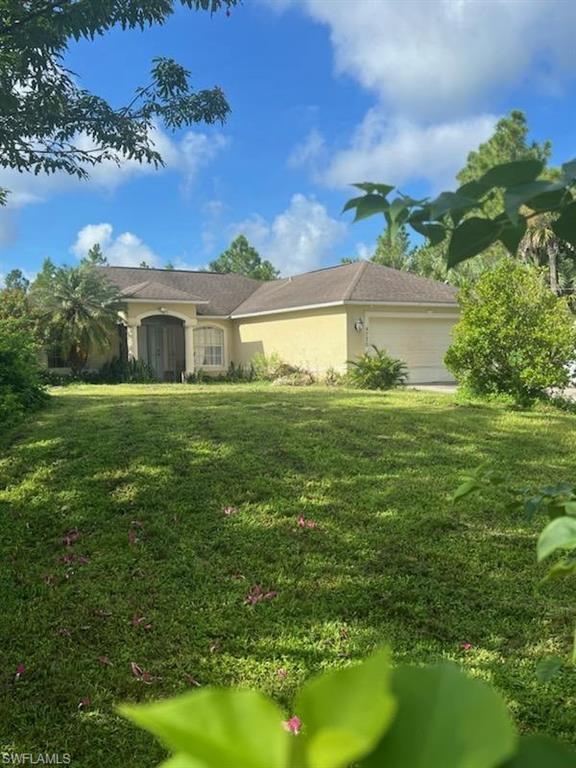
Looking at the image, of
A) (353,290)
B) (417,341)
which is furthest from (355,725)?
(417,341)

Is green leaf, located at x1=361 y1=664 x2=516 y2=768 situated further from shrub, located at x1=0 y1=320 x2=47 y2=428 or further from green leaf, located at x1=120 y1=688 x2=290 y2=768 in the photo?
shrub, located at x1=0 y1=320 x2=47 y2=428

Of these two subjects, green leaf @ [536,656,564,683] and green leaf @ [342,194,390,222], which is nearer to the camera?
green leaf @ [342,194,390,222]

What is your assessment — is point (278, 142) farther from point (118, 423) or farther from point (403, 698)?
point (403, 698)

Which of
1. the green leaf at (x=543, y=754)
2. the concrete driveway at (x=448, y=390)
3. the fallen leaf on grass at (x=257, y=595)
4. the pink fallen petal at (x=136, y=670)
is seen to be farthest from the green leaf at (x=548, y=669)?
the concrete driveway at (x=448, y=390)

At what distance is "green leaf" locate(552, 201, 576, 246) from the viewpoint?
93 centimetres

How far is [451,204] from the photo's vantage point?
836 millimetres

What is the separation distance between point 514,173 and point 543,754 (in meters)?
0.67

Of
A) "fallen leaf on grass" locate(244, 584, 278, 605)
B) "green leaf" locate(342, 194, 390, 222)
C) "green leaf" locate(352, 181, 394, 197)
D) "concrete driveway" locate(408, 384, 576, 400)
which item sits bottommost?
"fallen leaf on grass" locate(244, 584, 278, 605)

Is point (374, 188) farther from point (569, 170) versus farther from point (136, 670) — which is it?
point (136, 670)

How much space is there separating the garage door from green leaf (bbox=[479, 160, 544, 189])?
19.9m

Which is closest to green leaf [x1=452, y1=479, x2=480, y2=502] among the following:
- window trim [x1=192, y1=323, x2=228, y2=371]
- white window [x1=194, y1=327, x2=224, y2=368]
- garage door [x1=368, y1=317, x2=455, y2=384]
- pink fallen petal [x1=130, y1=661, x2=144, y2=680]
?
pink fallen petal [x1=130, y1=661, x2=144, y2=680]

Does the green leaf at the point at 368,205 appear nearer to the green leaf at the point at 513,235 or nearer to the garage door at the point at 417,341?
the green leaf at the point at 513,235

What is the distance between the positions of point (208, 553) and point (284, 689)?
1.64 m

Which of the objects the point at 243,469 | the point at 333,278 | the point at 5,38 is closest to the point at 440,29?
the point at 5,38
